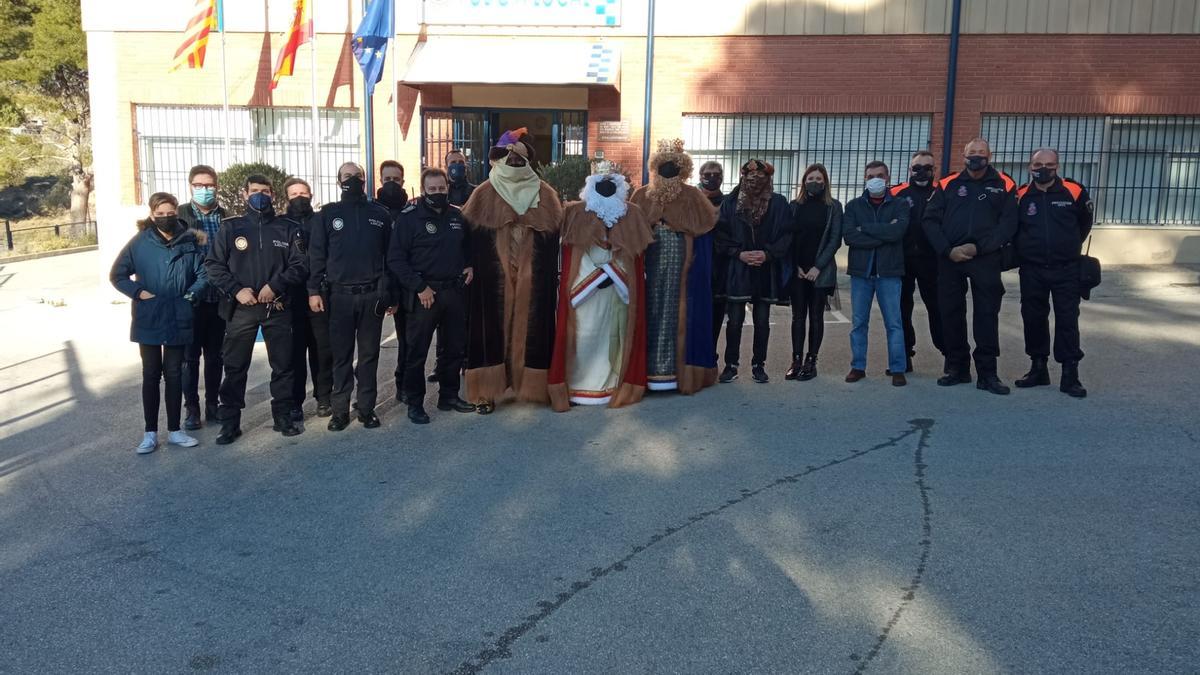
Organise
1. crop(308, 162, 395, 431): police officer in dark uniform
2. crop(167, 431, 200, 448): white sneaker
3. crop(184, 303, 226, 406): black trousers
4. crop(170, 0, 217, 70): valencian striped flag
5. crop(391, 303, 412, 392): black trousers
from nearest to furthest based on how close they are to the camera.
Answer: crop(167, 431, 200, 448): white sneaker < crop(308, 162, 395, 431): police officer in dark uniform < crop(184, 303, 226, 406): black trousers < crop(391, 303, 412, 392): black trousers < crop(170, 0, 217, 70): valencian striped flag

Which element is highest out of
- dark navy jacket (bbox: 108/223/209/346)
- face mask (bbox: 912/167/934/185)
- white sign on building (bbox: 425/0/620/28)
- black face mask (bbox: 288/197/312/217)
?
white sign on building (bbox: 425/0/620/28)

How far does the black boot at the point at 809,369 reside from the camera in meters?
9.02

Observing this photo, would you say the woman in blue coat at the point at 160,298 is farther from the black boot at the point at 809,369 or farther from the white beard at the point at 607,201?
the black boot at the point at 809,369

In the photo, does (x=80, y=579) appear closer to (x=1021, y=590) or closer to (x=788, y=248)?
(x=1021, y=590)

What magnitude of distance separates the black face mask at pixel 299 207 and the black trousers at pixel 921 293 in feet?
16.6

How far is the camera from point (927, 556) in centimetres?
502

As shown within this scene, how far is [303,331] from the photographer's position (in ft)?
25.4

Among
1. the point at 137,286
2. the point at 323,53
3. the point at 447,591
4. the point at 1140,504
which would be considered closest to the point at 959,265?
the point at 1140,504

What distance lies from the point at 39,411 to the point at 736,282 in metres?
5.91

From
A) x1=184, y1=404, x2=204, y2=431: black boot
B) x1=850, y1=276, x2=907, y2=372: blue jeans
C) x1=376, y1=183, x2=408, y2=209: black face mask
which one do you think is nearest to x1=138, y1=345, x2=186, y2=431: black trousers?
x1=184, y1=404, x2=204, y2=431: black boot

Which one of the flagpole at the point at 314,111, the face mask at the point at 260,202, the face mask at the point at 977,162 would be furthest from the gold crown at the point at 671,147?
the flagpole at the point at 314,111

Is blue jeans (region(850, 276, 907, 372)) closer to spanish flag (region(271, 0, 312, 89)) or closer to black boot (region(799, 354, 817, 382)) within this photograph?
black boot (region(799, 354, 817, 382))

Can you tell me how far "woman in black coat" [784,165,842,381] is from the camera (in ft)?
29.0

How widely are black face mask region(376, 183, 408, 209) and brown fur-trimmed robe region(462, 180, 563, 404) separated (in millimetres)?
589
